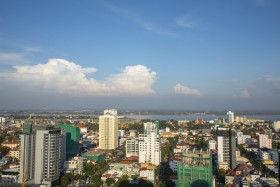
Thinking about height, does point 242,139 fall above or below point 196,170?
below

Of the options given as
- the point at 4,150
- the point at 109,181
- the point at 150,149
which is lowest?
the point at 109,181

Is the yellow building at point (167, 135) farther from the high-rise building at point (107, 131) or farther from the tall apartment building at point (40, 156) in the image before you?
the tall apartment building at point (40, 156)

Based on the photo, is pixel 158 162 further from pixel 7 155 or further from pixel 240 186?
pixel 7 155

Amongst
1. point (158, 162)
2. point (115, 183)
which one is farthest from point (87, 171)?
point (158, 162)

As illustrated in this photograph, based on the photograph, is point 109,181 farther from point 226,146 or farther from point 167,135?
point 167,135

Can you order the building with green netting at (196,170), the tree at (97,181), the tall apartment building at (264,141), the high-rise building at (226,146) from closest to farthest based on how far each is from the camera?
the building with green netting at (196,170) → the tree at (97,181) → the high-rise building at (226,146) → the tall apartment building at (264,141)

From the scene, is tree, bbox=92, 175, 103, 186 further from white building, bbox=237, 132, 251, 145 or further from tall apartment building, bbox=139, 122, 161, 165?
white building, bbox=237, 132, 251, 145

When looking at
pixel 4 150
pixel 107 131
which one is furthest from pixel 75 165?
pixel 107 131

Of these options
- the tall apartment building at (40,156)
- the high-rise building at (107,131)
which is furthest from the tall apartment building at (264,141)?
the tall apartment building at (40,156)
